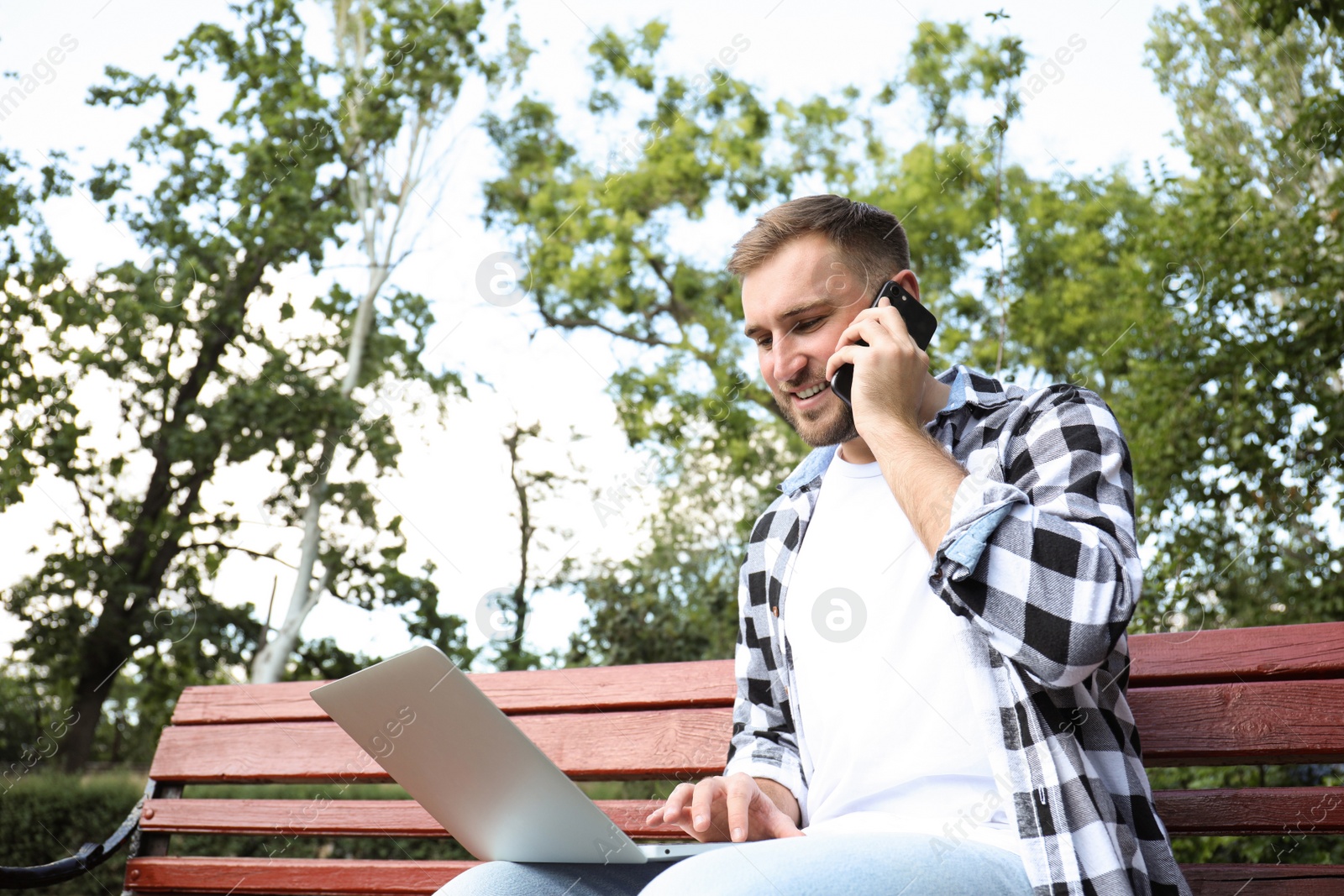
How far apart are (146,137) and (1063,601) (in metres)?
12.7

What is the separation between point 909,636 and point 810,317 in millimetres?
668

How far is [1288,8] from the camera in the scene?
340cm

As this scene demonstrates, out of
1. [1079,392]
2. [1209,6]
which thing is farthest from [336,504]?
[1079,392]

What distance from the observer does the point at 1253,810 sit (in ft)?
5.90

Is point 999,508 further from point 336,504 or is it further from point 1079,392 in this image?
point 336,504

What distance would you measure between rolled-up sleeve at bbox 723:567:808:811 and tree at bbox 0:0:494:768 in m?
9.42

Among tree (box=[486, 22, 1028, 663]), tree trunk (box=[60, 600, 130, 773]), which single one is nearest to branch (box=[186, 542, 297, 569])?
tree trunk (box=[60, 600, 130, 773])

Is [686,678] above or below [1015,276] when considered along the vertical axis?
below

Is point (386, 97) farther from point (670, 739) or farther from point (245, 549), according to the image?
point (670, 739)

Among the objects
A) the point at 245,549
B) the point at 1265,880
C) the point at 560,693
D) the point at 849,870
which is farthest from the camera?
the point at 245,549

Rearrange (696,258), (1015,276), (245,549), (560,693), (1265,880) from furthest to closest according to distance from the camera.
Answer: (245,549)
(696,258)
(1015,276)
(560,693)
(1265,880)

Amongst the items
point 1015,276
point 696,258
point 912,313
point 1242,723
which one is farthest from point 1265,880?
point 696,258

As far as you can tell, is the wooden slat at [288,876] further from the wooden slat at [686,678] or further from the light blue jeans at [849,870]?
the light blue jeans at [849,870]

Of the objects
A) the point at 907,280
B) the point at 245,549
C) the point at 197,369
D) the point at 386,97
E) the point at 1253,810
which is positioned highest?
the point at 386,97
